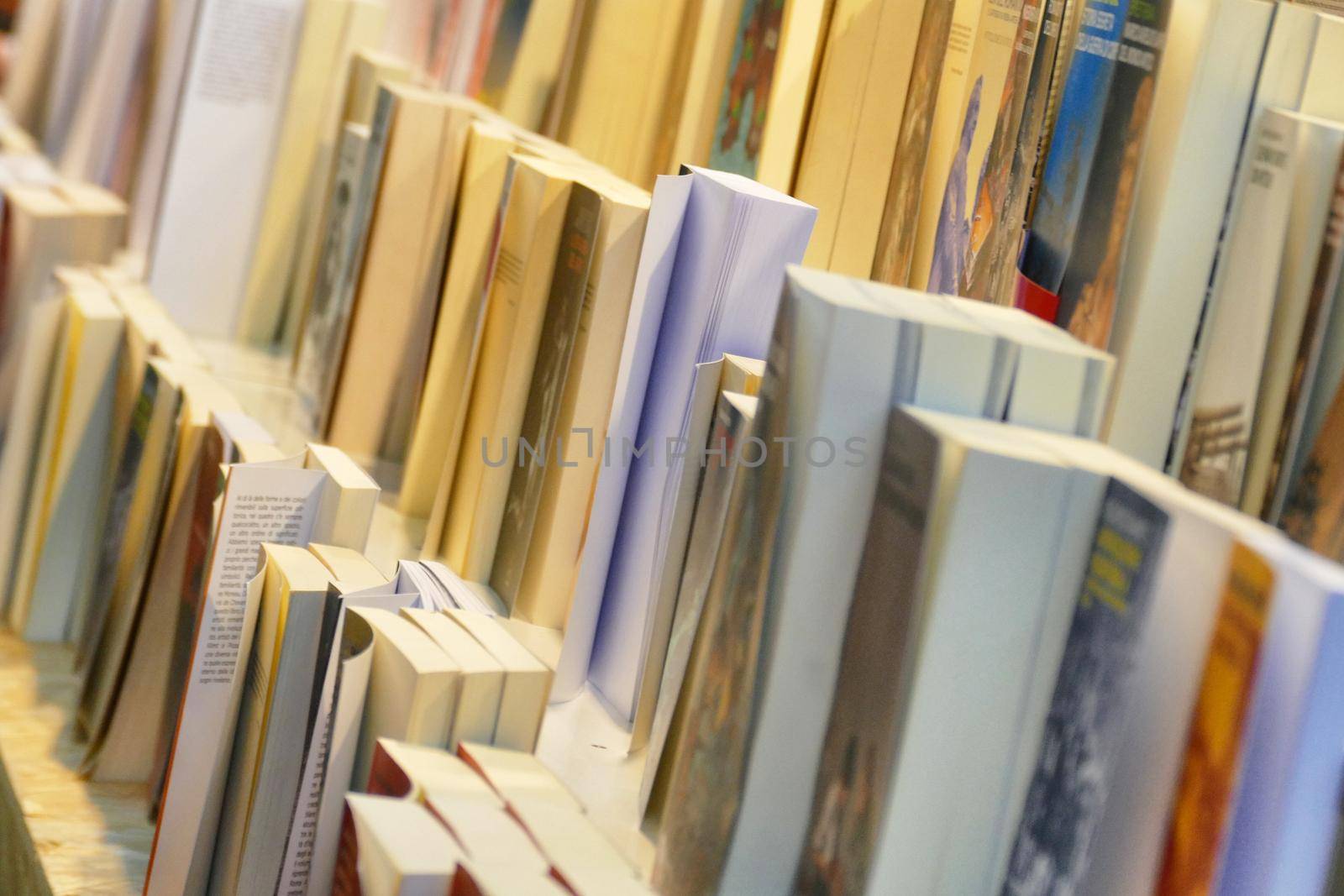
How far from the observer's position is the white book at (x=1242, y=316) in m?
0.79

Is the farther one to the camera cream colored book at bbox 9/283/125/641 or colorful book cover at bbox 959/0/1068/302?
cream colored book at bbox 9/283/125/641

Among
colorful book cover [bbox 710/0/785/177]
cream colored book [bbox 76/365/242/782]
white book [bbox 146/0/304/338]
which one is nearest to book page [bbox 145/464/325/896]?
cream colored book [bbox 76/365/242/782]

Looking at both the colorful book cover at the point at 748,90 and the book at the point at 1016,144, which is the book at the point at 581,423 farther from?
the book at the point at 1016,144

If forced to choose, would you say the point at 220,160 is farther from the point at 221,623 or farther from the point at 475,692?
the point at 475,692

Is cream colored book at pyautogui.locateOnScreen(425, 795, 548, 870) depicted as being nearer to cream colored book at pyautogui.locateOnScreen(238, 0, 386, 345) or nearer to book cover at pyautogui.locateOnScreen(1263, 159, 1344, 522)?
book cover at pyautogui.locateOnScreen(1263, 159, 1344, 522)

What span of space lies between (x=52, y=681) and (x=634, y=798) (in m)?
0.93

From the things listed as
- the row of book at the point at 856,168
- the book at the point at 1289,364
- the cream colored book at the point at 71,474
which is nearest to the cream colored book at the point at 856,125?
the row of book at the point at 856,168

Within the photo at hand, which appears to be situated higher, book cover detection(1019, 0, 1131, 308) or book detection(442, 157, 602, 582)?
book cover detection(1019, 0, 1131, 308)

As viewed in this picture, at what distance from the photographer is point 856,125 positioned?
1.13 metres

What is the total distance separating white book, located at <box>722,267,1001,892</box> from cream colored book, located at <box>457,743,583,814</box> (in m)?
0.13

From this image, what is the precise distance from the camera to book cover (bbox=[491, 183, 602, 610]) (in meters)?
1.16

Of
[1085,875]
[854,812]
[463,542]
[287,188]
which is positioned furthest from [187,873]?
[287,188]

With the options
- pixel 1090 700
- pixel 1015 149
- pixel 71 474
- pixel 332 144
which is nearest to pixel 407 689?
pixel 1090 700

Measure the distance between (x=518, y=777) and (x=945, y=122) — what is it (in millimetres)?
562
